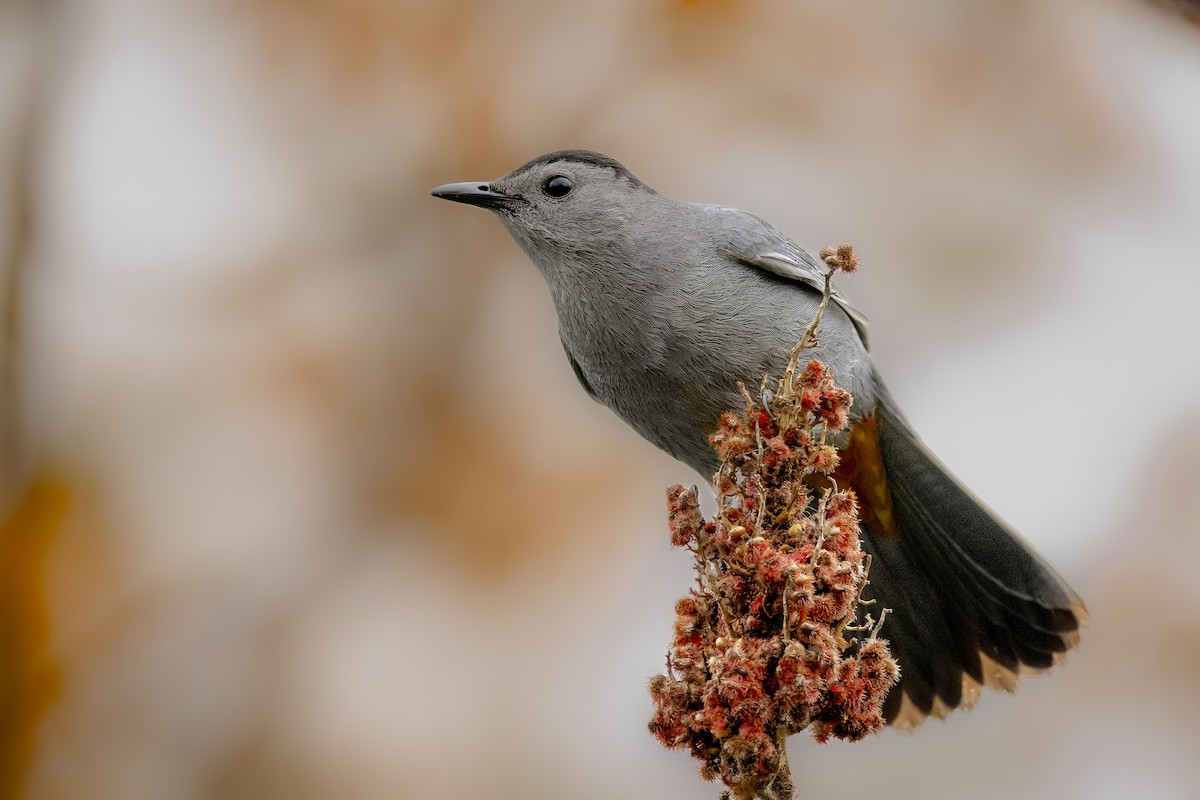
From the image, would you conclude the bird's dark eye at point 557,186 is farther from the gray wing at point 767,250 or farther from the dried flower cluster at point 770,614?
the dried flower cluster at point 770,614

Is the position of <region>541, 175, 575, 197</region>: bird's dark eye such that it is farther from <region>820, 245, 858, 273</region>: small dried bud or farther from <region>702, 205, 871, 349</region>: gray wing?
<region>820, 245, 858, 273</region>: small dried bud

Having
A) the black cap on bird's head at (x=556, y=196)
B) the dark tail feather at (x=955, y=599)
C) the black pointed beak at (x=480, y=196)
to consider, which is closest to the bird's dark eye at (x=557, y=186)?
the black cap on bird's head at (x=556, y=196)

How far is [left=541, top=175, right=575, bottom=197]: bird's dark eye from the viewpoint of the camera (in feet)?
14.8

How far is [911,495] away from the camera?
14.1 ft

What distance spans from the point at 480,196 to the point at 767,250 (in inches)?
42.8

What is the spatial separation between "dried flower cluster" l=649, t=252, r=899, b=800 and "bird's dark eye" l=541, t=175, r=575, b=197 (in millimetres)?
1786

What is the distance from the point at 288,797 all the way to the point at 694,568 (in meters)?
3.69

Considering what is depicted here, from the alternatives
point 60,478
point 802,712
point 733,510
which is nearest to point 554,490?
point 60,478

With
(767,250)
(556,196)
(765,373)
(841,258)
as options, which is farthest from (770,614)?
(556,196)

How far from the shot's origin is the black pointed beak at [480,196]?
4.48 meters

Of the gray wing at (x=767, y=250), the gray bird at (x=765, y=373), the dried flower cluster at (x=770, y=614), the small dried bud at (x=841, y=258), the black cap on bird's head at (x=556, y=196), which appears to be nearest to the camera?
the dried flower cluster at (x=770, y=614)

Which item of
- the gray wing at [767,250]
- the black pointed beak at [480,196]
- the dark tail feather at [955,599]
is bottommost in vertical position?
the dark tail feather at [955,599]

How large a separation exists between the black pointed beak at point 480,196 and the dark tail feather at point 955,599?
179 cm

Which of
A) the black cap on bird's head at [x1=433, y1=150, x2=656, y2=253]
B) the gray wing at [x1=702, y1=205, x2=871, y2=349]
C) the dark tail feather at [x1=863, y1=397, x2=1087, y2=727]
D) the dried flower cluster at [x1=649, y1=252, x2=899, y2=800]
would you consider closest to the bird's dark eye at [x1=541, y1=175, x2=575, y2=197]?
the black cap on bird's head at [x1=433, y1=150, x2=656, y2=253]
